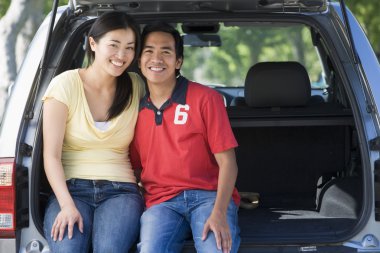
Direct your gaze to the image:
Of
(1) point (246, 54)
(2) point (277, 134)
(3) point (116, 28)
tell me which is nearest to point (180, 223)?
(3) point (116, 28)

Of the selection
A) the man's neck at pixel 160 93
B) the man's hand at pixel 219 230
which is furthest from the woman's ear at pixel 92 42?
the man's hand at pixel 219 230

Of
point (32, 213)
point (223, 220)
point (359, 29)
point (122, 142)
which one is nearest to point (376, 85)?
point (359, 29)

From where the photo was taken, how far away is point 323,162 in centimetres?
493

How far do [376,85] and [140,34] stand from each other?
1100mm

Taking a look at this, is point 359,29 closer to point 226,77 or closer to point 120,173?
point 120,173

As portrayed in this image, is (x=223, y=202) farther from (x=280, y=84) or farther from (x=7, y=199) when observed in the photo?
(x=280, y=84)

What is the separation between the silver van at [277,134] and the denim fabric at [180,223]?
0.08 metres

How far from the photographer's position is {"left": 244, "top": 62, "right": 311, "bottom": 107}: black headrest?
4531mm

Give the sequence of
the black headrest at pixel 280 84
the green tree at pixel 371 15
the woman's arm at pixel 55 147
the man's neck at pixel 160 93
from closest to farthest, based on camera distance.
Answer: the woman's arm at pixel 55 147 < the man's neck at pixel 160 93 < the black headrest at pixel 280 84 < the green tree at pixel 371 15

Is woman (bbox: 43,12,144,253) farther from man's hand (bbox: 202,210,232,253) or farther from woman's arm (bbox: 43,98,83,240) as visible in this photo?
man's hand (bbox: 202,210,232,253)

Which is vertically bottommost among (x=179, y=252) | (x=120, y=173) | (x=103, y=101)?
(x=179, y=252)

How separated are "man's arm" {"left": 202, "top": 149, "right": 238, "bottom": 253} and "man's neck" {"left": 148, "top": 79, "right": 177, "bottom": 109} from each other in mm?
352

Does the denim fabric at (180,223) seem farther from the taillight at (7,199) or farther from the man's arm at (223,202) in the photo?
the taillight at (7,199)

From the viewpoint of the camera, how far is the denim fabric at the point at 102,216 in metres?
3.59
